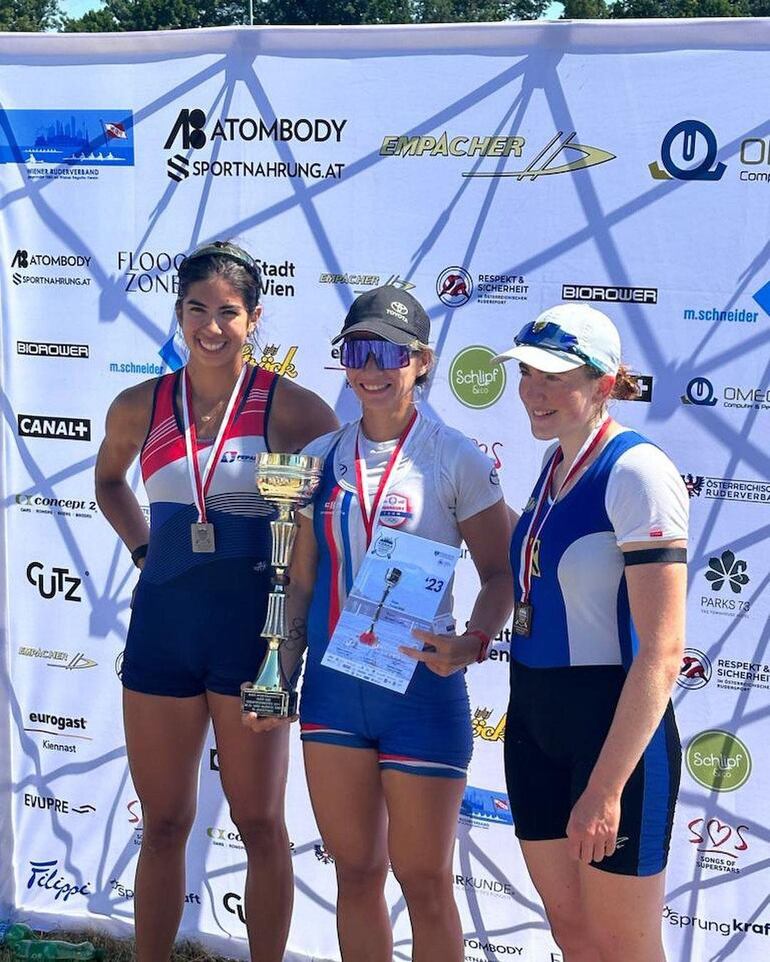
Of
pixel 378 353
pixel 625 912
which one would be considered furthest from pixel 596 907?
pixel 378 353

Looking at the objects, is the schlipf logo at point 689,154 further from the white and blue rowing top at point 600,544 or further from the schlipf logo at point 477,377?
the white and blue rowing top at point 600,544

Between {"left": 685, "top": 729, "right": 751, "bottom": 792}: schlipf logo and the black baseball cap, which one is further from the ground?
the black baseball cap

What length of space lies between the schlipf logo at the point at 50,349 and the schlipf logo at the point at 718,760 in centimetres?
210

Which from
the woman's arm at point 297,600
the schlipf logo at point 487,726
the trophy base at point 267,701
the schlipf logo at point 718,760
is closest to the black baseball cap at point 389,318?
the woman's arm at point 297,600

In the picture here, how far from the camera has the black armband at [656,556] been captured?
1.95m

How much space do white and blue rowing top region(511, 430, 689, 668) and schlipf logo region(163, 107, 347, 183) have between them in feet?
4.63

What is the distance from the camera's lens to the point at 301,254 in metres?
3.14

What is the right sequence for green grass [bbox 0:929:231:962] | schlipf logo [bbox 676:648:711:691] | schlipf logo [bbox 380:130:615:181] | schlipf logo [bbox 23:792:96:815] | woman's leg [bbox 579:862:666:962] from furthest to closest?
schlipf logo [bbox 23:792:96:815]
green grass [bbox 0:929:231:962]
schlipf logo [bbox 676:648:711:691]
schlipf logo [bbox 380:130:615:181]
woman's leg [bbox 579:862:666:962]

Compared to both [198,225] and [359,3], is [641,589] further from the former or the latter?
[359,3]

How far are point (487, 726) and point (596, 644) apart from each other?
3.89 feet

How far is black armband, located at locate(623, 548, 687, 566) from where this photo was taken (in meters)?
1.95

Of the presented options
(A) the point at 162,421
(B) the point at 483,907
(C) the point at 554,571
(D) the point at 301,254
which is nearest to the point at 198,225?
(D) the point at 301,254

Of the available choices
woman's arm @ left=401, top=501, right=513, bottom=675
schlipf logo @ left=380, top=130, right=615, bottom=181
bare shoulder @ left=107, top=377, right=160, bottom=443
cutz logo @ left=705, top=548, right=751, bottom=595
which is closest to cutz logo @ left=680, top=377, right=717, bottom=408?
cutz logo @ left=705, top=548, right=751, bottom=595

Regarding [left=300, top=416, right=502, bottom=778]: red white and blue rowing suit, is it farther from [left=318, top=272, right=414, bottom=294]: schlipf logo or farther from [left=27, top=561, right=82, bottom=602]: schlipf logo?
[left=27, top=561, right=82, bottom=602]: schlipf logo
